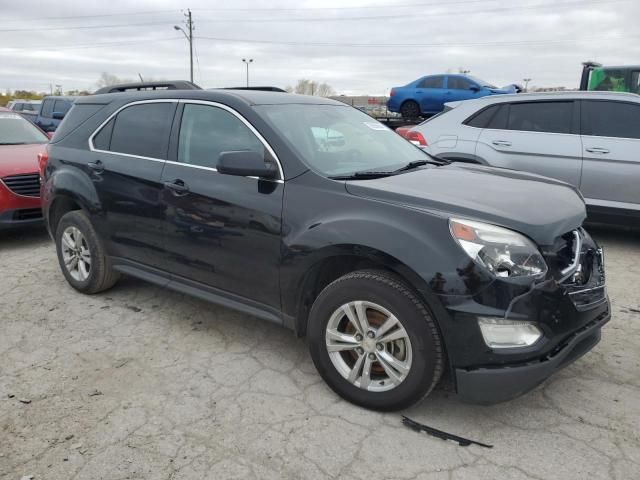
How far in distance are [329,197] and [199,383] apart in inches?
53.9

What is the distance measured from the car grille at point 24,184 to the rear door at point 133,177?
248cm

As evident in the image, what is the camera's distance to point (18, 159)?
650 cm

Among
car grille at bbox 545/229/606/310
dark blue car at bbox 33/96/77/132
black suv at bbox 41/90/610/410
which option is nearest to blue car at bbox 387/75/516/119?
dark blue car at bbox 33/96/77/132

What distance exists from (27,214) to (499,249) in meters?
5.75

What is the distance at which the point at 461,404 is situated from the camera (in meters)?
2.91

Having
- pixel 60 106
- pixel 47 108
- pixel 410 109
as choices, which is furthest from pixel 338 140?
pixel 47 108

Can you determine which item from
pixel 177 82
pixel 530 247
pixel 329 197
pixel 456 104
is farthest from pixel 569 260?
pixel 456 104

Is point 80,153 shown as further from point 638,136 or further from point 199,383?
point 638,136

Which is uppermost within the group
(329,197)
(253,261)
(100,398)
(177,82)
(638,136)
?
(177,82)

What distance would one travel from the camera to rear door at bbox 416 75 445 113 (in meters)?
15.1

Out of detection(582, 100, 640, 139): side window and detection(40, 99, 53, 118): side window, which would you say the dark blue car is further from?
detection(582, 100, 640, 139): side window

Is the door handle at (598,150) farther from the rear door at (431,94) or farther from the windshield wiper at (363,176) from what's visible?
the rear door at (431,94)

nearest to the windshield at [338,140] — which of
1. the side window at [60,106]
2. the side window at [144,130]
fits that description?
the side window at [144,130]

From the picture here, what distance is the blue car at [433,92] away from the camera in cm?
1508
